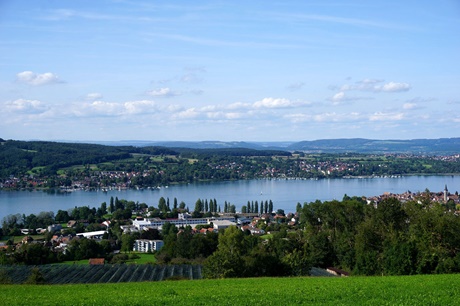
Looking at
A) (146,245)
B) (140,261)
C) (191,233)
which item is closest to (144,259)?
(140,261)

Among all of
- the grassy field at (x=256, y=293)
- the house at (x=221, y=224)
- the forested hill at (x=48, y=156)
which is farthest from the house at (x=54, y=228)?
the forested hill at (x=48, y=156)

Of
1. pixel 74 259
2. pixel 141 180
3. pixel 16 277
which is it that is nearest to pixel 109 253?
pixel 74 259

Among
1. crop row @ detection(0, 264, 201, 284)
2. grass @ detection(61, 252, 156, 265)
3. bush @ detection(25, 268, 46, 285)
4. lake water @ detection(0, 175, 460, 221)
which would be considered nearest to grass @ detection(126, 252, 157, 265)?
grass @ detection(61, 252, 156, 265)

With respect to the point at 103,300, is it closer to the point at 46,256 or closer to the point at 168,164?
the point at 46,256

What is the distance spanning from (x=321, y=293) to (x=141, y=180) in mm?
68335

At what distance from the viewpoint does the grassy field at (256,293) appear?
704cm

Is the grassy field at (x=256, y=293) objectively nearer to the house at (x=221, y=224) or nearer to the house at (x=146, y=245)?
the house at (x=146, y=245)

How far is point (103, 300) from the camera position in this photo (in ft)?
23.9

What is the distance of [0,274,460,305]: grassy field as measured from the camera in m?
7.04

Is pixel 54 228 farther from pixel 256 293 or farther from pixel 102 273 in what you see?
pixel 256 293

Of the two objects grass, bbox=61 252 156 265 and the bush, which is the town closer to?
grass, bbox=61 252 156 265

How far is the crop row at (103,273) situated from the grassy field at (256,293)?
8.31 feet

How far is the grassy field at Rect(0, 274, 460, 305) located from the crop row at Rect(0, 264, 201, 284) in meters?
2.53

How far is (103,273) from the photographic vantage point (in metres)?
12.6
